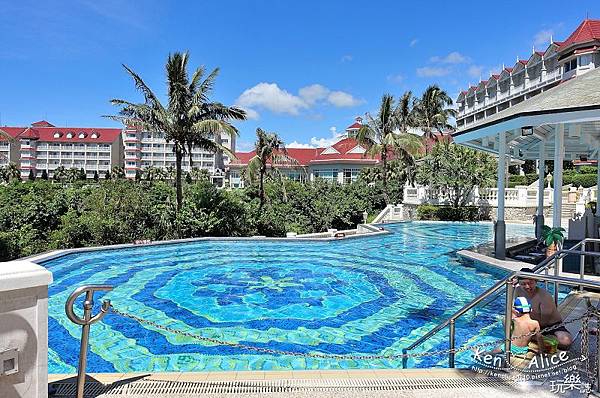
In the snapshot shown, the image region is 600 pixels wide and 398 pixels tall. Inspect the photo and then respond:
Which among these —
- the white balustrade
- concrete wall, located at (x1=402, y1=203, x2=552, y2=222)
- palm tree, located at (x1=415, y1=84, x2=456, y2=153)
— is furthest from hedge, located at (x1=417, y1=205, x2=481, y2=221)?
palm tree, located at (x1=415, y1=84, x2=456, y2=153)

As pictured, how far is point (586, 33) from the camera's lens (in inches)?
1940

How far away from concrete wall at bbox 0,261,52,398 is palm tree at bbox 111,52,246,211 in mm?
16312

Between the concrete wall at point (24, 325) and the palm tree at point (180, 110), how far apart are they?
53.5ft

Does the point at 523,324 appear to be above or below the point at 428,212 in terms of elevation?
below

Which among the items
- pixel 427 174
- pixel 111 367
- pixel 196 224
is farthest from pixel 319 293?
pixel 427 174

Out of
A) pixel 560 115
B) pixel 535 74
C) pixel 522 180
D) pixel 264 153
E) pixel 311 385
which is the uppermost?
pixel 535 74

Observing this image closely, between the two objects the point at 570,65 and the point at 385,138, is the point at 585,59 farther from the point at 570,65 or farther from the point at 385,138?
the point at 385,138

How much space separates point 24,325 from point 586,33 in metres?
62.7

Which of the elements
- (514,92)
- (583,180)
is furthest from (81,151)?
(583,180)

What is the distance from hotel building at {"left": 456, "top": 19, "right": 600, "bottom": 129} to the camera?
48.7m

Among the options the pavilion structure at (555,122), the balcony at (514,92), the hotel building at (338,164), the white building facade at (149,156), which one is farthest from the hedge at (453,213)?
the white building facade at (149,156)

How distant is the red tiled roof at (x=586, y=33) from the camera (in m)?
48.4

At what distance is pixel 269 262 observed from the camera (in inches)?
584

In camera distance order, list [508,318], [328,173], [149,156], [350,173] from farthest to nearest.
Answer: [149,156] < [328,173] < [350,173] < [508,318]
